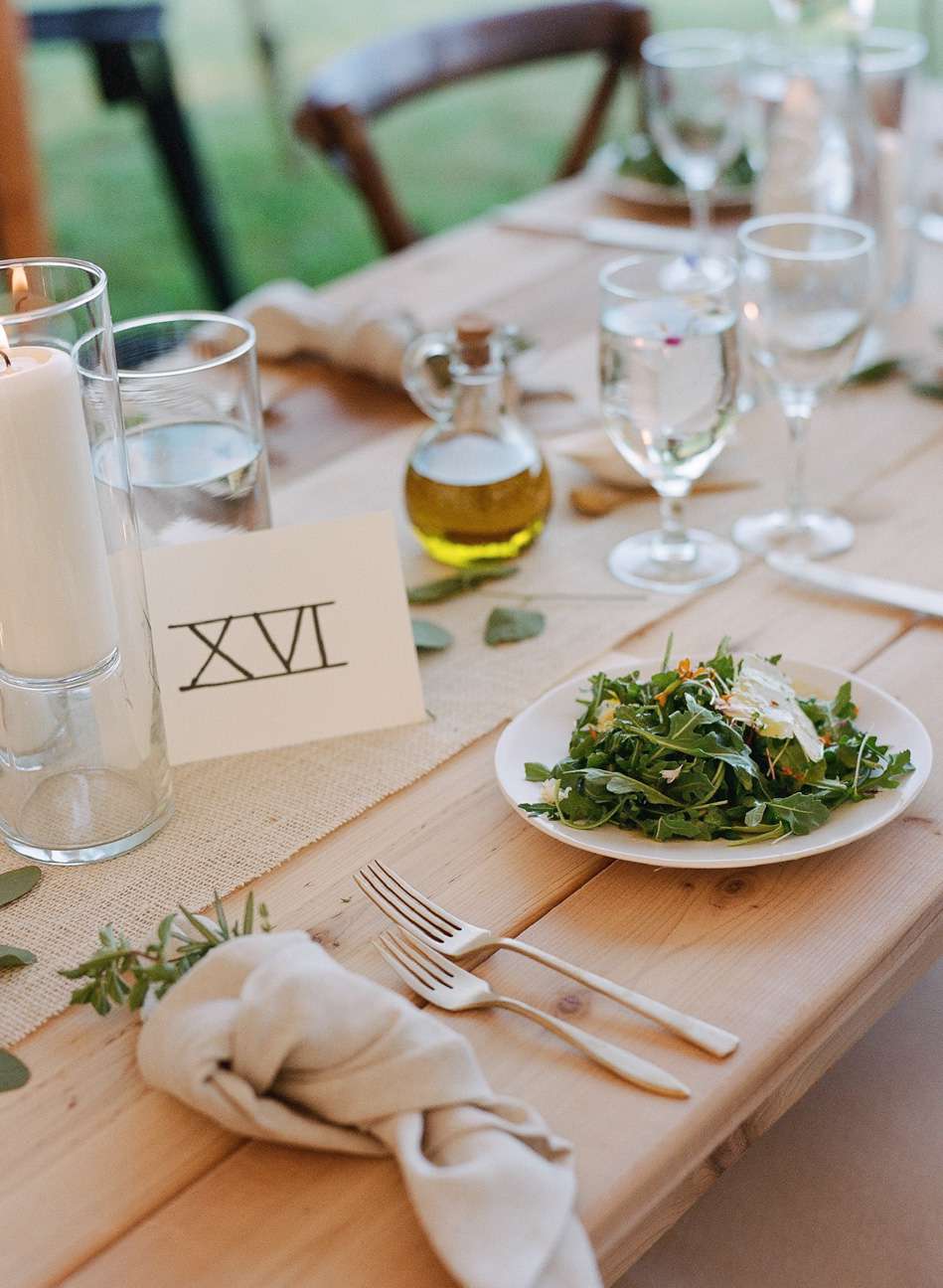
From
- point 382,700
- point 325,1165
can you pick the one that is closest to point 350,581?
point 382,700

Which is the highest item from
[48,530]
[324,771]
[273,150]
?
[48,530]

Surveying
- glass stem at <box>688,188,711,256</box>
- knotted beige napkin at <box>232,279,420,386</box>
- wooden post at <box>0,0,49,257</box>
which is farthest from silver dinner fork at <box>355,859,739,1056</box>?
wooden post at <box>0,0,49,257</box>

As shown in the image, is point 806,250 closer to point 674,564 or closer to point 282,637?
point 674,564

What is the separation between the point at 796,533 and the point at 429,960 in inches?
21.8

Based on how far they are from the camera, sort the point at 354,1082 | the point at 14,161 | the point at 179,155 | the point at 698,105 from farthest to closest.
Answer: the point at 179,155, the point at 14,161, the point at 698,105, the point at 354,1082

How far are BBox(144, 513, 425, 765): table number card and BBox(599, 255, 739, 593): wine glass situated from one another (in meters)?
0.22

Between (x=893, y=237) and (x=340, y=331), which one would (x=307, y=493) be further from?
(x=893, y=237)

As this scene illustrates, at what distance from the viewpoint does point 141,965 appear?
727 mm

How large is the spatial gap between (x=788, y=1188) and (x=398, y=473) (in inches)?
26.3

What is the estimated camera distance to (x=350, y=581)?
3.07 ft

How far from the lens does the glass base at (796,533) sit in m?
1.11

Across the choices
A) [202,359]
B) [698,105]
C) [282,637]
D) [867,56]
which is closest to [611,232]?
[698,105]

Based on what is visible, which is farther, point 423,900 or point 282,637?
point 282,637

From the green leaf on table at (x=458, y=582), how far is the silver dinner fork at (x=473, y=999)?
37 centimetres
